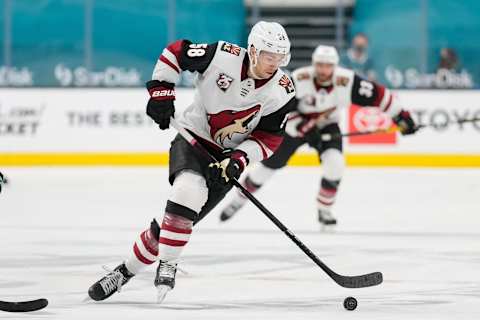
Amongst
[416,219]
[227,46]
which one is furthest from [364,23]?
[227,46]

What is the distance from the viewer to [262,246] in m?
5.77

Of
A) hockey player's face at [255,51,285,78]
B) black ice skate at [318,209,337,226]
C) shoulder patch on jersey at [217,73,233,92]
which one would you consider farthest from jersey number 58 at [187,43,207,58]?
black ice skate at [318,209,337,226]

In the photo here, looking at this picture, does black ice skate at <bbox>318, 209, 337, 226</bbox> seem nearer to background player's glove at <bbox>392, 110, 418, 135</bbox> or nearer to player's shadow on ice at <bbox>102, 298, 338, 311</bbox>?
background player's glove at <bbox>392, 110, 418, 135</bbox>

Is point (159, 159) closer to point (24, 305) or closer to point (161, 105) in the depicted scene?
point (161, 105)

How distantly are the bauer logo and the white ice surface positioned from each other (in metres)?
0.31

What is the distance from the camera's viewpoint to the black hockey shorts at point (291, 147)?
6801 mm

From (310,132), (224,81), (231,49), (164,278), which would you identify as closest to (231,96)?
(224,81)

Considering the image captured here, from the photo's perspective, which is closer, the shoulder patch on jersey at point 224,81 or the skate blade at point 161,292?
the skate blade at point 161,292

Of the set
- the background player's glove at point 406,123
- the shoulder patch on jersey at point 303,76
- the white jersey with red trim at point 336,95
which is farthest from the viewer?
the shoulder patch on jersey at point 303,76

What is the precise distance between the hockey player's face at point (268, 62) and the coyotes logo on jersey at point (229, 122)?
144 mm

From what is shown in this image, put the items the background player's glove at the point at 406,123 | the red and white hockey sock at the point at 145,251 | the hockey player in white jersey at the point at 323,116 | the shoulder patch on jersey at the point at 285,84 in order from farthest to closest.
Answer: the hockey player in white jersey at the point at 323,116 < the background player's glove at the point at 406,123 < the shoulder patch on jersey at the point at 285,84 < the red and white hockey sock at the point at 145,251

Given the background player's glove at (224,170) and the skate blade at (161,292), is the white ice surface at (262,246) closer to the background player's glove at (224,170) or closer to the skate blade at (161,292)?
the skate blade at (161,292)

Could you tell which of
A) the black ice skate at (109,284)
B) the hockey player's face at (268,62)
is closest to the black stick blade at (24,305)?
the black ice skate at (109,284)

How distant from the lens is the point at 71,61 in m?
11.3
